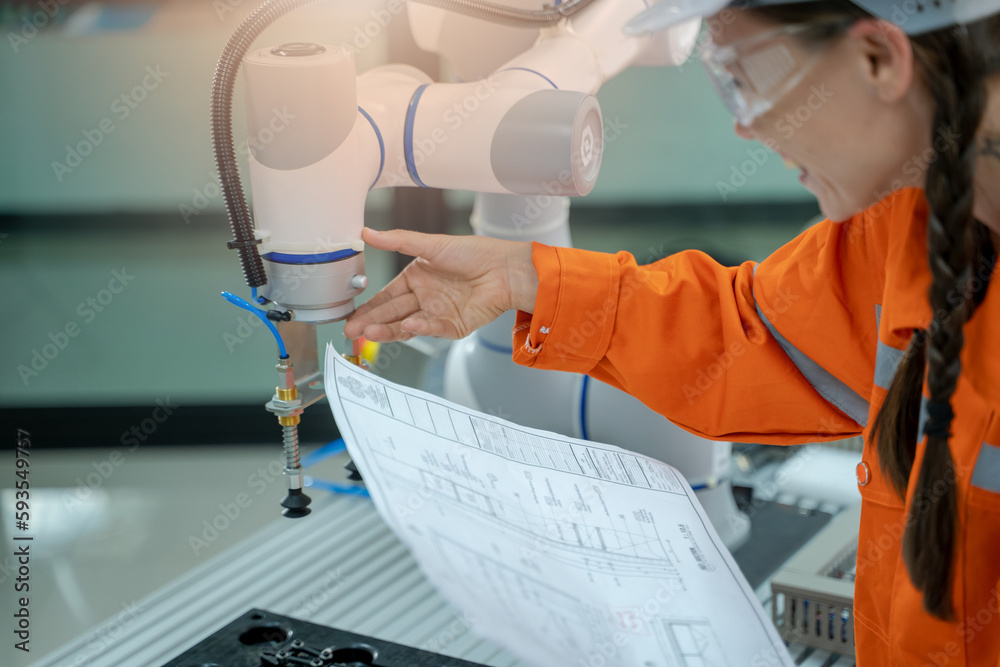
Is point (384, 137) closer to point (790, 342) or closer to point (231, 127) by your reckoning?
point (231, 127)

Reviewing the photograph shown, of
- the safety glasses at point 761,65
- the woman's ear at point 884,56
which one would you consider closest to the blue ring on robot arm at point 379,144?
the safety glasses at point 761,65

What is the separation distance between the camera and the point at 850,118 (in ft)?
2.23

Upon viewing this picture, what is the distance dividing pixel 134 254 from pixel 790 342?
9.08 feet

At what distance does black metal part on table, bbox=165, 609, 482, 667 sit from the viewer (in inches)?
37.9

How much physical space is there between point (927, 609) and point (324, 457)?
1.02m

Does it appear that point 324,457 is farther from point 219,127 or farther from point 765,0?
point 765,0

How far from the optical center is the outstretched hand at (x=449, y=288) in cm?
101

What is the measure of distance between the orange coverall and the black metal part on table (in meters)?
0.33

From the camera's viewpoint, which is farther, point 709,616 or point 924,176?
point 709,616

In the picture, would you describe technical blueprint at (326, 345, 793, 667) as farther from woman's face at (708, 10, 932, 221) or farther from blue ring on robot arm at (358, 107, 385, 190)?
woman's face at (708, 10, 932, 221)

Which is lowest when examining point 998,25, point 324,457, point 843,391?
point 324,457

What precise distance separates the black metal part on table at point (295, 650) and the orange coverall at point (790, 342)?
0.33 m

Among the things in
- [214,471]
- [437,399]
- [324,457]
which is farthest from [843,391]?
[214,471]

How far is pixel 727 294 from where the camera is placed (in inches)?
39.5
